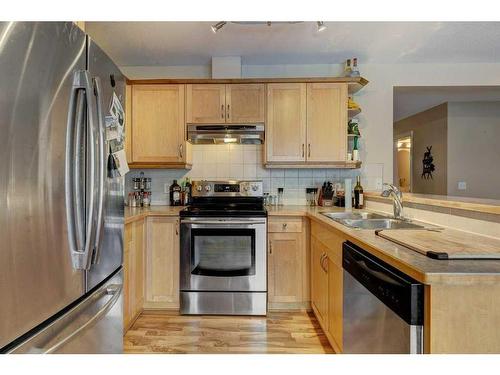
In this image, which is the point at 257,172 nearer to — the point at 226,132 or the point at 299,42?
the point at 226,132

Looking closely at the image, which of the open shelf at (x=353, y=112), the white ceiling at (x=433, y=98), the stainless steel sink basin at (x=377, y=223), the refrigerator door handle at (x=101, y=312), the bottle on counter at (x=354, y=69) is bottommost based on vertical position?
the refrigerator door handle at (x=101, y=312)

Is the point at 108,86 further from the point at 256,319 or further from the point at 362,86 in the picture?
the point at 362,86

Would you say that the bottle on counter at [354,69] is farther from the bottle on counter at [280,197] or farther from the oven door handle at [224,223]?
the oven door handle at [224,223]

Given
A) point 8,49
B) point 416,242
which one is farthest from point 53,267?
point 416,242

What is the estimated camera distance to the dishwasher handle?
3.02ft

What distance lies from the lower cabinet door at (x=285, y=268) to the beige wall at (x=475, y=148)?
396cm

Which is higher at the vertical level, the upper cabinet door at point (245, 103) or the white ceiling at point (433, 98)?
the white ceiling at point (433, 98)

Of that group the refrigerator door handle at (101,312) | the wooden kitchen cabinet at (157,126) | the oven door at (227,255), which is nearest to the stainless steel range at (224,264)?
the oven door at (227,255)

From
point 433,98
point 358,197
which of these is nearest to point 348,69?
point 358,197

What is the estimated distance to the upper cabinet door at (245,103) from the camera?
2871 mm

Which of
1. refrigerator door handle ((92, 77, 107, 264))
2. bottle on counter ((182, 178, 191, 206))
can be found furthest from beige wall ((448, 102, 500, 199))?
refrigerator door handle ((92, 77, 107, 264))

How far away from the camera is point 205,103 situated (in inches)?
114

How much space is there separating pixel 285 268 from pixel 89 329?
1.72 metres

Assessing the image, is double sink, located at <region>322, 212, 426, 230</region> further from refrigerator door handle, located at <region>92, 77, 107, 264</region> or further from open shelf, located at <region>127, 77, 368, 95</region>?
refrigerator door handle, located at <region>92, 77, 107, 264</region>
